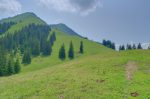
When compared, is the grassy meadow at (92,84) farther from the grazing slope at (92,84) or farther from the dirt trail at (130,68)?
the dirt trail at (130,68)

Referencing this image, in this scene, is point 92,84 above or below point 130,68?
below

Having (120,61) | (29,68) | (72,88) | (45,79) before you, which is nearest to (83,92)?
(72,88)

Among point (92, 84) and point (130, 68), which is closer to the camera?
point (92, 84)

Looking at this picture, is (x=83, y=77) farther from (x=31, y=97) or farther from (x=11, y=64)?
(x=11, y=64)

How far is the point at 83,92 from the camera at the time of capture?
171 ft

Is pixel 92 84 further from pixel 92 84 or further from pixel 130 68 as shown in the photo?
pixel 130 68

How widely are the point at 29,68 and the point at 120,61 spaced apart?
99.3 metres

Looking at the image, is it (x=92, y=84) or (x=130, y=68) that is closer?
(x=92, y=84)

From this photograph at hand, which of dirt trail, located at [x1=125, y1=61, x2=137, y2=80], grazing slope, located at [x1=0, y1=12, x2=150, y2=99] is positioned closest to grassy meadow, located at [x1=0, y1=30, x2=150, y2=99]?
grazing slope, located at [x1=0, y1=12, x2=150, y2=99]

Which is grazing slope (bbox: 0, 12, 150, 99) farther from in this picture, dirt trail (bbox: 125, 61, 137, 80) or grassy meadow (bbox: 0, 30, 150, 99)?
dirt trail (bbox: 125, 61, 137, 80)

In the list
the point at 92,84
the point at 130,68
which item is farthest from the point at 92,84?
the point at 130,68

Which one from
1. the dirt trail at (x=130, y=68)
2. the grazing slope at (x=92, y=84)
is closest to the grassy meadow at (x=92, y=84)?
the grazing slope at (x=92, y=84)

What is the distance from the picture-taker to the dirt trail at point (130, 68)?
60.6 meters

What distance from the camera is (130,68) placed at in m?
68.7
